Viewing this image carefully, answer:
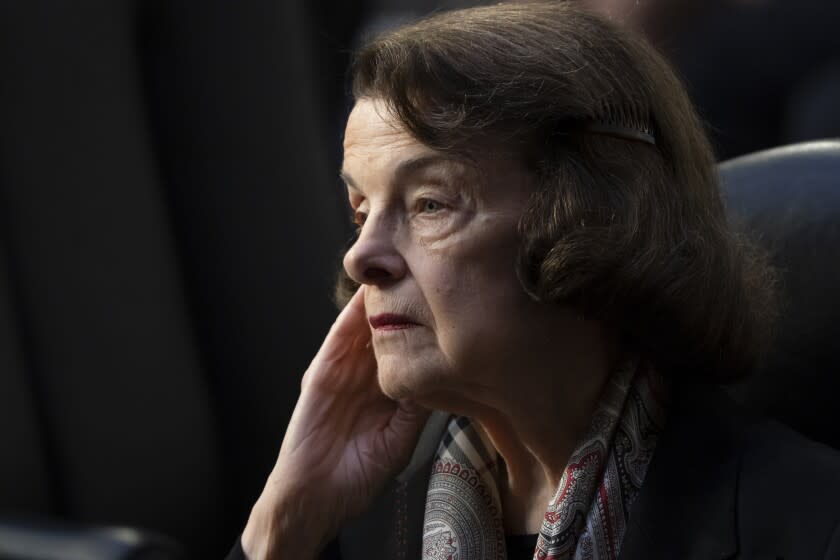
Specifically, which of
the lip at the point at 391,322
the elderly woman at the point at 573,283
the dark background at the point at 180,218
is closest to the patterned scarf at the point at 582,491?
the elderly woman at the point at 573,283

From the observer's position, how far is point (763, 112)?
338cm

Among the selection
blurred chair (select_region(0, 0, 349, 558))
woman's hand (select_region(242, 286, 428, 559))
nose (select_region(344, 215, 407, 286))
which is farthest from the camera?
blurred chair (select_region(0, 0, 349, 558))

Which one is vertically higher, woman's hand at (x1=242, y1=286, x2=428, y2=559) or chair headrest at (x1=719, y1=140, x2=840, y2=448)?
chair headrest at (x1=719, y1=140, x2=840, y2=448)

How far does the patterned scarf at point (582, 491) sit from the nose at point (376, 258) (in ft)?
1.32

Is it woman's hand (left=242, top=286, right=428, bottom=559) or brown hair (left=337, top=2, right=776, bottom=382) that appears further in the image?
woman's hand (left=242, top=286, right=428, bottom=559)

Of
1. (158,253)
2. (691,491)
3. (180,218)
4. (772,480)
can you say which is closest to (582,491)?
(691,491)

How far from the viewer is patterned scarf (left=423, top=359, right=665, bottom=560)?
2.02 meters

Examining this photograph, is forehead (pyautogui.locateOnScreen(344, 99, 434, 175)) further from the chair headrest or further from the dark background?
the dark background

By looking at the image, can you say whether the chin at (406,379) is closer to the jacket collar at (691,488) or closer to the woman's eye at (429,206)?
the woman's eye at (429,206)

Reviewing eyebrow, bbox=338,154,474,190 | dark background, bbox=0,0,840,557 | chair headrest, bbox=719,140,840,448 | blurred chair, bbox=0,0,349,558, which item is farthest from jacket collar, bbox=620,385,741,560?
blurred chair, bbox=0,0,349,558

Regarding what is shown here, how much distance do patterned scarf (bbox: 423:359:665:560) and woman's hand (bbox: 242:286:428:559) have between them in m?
0.13

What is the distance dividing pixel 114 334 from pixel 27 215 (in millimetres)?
333

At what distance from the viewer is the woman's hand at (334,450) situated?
89.9 inches

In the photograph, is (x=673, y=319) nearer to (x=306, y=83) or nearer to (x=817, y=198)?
(x=817, y=198)
